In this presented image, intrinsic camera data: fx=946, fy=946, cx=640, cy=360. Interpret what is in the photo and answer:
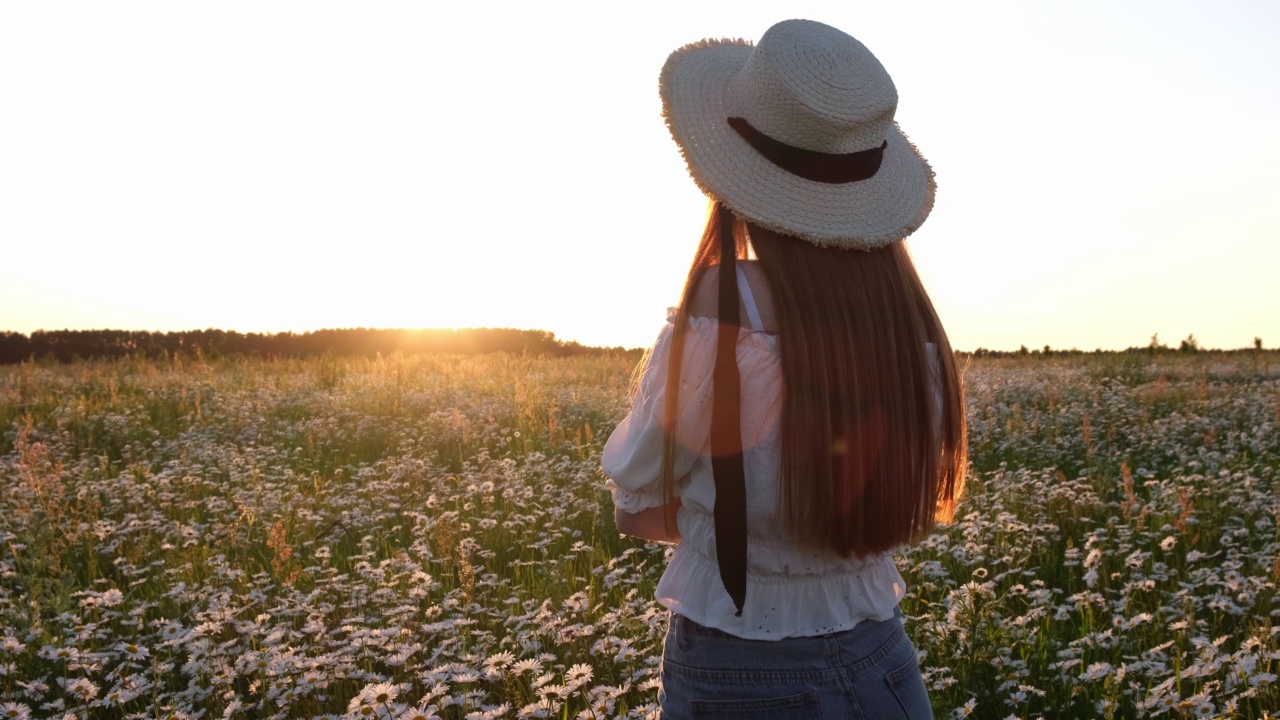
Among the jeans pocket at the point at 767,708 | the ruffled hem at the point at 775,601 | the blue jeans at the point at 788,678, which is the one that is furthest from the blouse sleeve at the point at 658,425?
the jeans pocket at the point at 767,708

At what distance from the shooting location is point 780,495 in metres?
1.86

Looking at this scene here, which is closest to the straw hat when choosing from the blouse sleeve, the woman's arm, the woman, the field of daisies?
the woman

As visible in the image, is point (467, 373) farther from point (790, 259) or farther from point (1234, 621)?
point (790, 259)

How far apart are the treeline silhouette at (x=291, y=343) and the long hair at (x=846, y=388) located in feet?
76.1

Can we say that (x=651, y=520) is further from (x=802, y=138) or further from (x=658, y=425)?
(x=802, y=138)

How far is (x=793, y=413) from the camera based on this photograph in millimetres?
1829

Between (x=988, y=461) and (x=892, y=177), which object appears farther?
(x=988, y=461)

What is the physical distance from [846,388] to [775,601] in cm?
46

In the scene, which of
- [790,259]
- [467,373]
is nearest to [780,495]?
[790,259]

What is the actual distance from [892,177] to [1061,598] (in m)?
4.22

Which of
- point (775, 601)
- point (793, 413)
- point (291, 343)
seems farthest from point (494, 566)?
point (291, 343)

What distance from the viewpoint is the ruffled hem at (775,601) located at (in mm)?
1895

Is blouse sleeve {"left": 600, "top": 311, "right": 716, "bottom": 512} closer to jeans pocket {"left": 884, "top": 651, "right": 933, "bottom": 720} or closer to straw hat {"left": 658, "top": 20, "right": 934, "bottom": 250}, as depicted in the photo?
straw hat {"left": 658, "top": 20, "right": 934, "bottom": 250}

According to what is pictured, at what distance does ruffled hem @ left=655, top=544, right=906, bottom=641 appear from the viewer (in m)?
1.89
